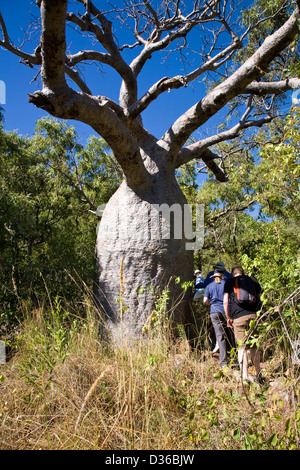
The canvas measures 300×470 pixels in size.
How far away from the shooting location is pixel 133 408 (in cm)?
215

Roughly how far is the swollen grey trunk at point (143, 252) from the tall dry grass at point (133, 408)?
1.30m

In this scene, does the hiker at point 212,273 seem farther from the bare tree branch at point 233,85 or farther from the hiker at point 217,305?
the bare tree branch at point 233,85

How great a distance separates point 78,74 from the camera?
16.5ft

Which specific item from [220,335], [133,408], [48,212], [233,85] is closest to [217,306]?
[220,335]

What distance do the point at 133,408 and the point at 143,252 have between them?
221cm

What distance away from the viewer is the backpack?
11.2 ft

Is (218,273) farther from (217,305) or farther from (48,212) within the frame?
(48,212)

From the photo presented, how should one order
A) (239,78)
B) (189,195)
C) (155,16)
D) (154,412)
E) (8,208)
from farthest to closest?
1. (189,195)
2. (155,16)
3. (8,208)
4. (239,78)
5. (154,412)

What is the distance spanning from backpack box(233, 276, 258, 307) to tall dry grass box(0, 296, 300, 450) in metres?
0.92

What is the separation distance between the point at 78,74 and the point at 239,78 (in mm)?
2512

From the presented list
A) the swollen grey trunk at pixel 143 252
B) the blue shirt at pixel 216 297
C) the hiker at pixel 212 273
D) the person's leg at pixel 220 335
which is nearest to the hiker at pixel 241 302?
the person's leg at pixel 220 335

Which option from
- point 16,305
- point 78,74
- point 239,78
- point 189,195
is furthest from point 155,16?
point 16,305
